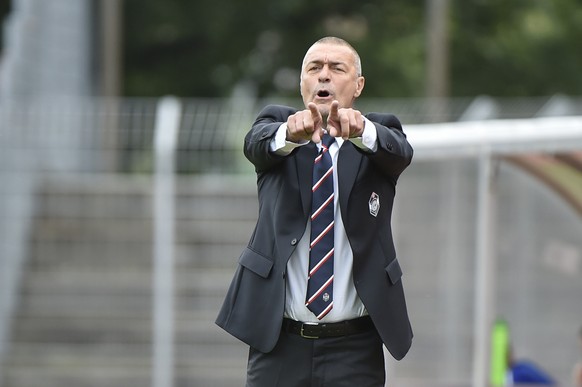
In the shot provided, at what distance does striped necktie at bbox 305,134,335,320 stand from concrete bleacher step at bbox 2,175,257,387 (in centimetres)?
701

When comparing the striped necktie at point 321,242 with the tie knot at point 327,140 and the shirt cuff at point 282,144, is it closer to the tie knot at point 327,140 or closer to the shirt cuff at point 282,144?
the tie knot at point 327,140

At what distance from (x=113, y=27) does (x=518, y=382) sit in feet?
29.6

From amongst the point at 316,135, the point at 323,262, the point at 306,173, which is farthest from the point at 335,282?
the point at 316,135

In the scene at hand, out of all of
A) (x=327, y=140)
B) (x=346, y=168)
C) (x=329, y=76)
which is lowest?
(x=346, y=168)

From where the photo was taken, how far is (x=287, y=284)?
436cm

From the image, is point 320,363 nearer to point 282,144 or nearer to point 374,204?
point 374,204

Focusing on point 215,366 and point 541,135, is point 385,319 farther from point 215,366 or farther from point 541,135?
point 215,366

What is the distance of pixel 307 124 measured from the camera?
3.94m

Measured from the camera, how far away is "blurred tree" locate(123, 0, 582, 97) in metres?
18.9

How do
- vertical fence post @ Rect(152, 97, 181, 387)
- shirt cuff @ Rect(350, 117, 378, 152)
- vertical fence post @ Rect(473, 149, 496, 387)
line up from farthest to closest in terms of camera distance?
vertical fence post @ Rect(152, 97, 181, 387) < vertical fence post @ Rect(473, 149, 496, 387) < shirt cuff @ Rect(350, 117, 378, 152)

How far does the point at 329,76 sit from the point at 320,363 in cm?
91

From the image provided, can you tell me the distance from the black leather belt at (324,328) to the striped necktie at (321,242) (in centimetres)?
4

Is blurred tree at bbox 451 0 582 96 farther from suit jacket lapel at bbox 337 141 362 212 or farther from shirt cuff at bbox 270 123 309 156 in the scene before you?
shirt cuff at bbox 270 123 309 156

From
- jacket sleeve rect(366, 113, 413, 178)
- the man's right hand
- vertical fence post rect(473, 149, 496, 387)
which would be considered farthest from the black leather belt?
vertical fence post rect(473, 149, 496, 387)
